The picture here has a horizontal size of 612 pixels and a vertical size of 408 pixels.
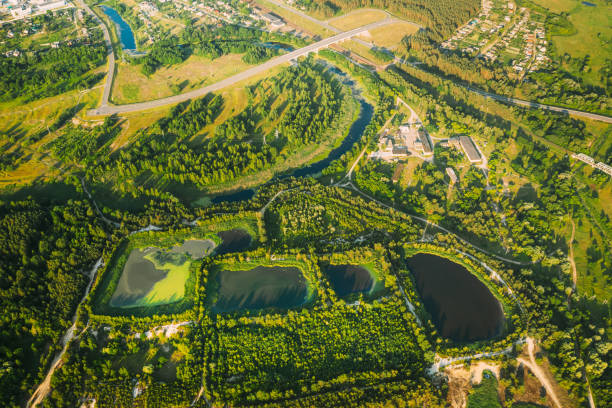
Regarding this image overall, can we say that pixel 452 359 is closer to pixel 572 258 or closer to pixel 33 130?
pixel 572 258

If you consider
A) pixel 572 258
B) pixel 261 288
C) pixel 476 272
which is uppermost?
pixel 572 258

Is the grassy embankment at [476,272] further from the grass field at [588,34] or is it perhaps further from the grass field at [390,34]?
the grass field at [390,34]

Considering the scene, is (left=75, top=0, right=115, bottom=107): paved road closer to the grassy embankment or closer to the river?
the river

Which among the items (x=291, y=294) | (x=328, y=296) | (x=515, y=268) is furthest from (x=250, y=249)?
(x=515, y=268)

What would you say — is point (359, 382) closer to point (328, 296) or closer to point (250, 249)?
point (328, 296)

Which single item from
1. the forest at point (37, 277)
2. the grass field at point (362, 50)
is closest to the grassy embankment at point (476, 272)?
the forest at point (37, 277)

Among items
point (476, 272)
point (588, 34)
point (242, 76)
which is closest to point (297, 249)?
point (476, 272)
